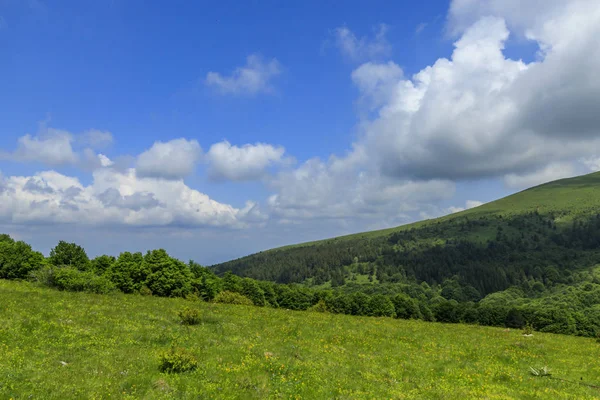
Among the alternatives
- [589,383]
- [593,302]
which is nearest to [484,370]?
[589,383]

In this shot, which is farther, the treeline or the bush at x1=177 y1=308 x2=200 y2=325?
the treeline

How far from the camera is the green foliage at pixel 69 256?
7525 cm

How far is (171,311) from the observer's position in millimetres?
36375

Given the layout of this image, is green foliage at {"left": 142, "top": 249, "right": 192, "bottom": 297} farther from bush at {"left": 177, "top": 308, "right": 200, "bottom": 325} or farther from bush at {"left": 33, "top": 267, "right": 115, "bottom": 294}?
bush at {"left": 177, "top": 308, "right": 200, "bottom": 325}

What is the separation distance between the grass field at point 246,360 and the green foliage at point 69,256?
45741mm

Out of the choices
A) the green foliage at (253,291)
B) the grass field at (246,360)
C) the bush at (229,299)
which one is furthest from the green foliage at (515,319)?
the bush at (229,299)

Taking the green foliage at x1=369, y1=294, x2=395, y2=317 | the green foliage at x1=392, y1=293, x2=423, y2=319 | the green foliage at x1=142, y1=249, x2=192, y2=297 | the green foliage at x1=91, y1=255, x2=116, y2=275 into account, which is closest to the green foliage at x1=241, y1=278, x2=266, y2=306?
the green foliage at x1=142, y1=249, x2=192, y2=297

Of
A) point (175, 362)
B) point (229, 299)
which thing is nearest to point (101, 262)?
point (229, 299)

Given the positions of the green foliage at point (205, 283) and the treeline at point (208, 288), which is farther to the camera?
the green foliage at point (205, 283)

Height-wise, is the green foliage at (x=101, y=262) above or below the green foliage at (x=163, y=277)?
above

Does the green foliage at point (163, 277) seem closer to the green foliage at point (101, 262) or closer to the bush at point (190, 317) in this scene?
the green foliage at point (101, 262)

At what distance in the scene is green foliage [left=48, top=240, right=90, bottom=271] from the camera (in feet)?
247

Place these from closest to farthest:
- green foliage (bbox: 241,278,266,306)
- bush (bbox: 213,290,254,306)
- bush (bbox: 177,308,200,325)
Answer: bush (bbox: 177,308,200,325), bush (bbox: 213,290,254,306), green foliage (bbox: 241,278,266,306)

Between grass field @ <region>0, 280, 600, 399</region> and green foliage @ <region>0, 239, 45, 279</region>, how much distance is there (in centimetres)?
3869
